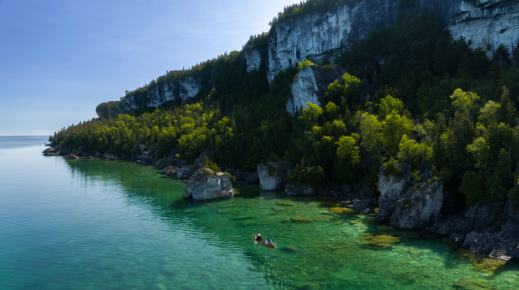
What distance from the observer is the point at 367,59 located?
102 metres

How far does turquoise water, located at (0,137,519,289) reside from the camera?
27016 millimetres

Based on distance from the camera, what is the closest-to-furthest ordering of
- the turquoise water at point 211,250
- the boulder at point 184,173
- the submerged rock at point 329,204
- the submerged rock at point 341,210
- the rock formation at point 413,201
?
the turquoise water at point 211,250
the rock formation at point 413,201
the submerged rock at point 341,210
the submerged rock at point 329,204
the boulder at point 184,173

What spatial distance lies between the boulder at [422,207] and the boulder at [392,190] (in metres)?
3.16

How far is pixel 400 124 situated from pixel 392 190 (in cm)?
1655

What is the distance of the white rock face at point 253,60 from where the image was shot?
547 feet

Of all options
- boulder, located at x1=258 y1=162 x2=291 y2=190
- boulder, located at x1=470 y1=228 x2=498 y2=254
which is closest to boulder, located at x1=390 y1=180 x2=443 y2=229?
boulder, located at x1=470 y1=228 x2=498 y2=254

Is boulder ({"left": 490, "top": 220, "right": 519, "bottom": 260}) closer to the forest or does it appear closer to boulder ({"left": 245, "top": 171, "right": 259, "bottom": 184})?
the forest

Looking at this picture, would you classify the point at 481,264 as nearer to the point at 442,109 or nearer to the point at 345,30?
the point at 442,109

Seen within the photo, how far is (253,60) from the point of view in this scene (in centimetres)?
16962

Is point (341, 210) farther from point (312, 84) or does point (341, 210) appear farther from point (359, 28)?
point (359, 28)

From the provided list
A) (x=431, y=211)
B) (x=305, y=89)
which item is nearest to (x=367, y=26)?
(x=305, y=89)

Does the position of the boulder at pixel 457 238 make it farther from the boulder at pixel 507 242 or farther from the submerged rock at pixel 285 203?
the submerged rock at pixel 285 203

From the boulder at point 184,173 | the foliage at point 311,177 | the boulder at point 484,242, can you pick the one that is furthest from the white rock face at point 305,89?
the boulder at point 484,242

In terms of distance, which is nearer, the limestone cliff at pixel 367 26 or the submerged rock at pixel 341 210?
the submerged rock at pixel 341 210
